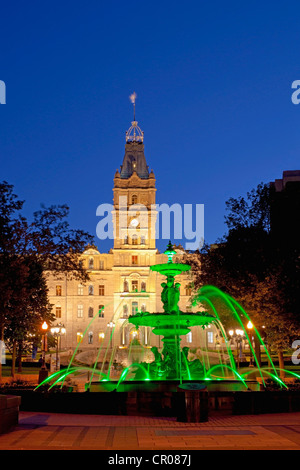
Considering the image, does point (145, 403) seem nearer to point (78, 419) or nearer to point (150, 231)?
point (78, 419)

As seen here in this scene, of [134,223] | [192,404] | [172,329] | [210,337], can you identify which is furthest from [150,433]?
[134,223]

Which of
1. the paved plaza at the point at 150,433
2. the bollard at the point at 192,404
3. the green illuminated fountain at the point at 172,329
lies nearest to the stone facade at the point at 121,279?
the green illuminated fountain at the point at 172,329

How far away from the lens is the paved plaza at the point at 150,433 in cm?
1012

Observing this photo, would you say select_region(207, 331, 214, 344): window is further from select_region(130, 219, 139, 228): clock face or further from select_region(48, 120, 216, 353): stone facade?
select_region(130, 219, 139, 228): clock face

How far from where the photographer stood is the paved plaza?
10.1 metres

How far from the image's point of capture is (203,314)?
1891 cm

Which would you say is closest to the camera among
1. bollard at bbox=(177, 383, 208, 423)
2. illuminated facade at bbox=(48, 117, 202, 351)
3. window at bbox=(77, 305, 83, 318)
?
bollard at bbox=(177, 383, 208, 423)

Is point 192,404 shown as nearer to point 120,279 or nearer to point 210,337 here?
point 210,337

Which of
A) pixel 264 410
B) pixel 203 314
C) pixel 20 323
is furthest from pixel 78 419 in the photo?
pixel 20 323

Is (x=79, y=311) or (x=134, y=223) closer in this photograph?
(x=79, y=311)

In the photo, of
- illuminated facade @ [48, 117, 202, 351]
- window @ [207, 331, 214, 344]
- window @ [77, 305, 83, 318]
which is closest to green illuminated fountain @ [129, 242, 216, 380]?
window @ [207, 331, 214, 344]

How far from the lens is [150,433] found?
11609 millimetres
